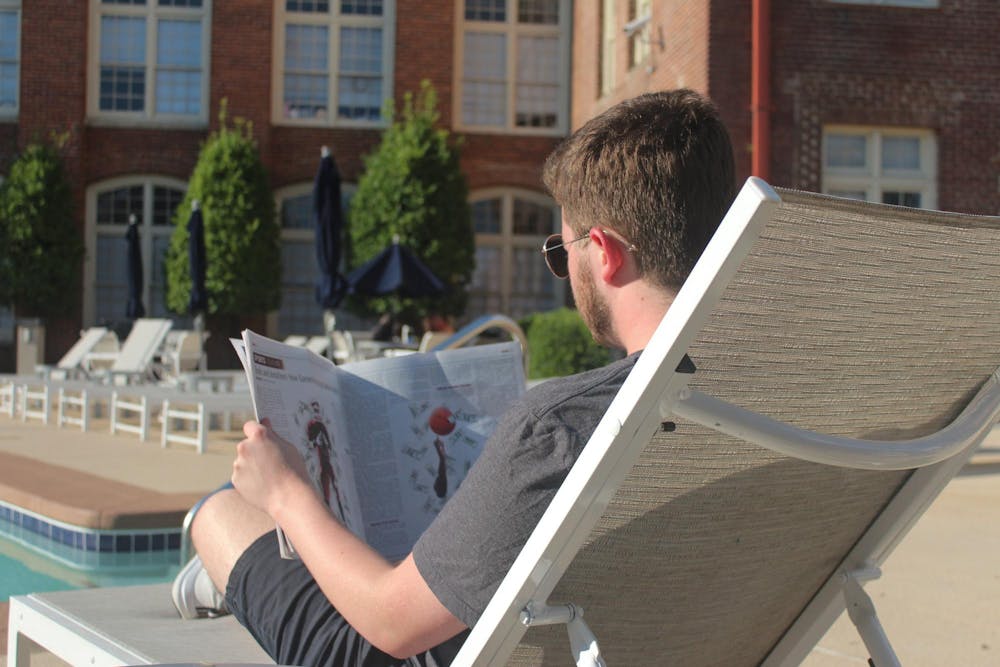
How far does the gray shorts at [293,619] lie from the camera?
1483 millimetres

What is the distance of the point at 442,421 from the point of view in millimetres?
1995

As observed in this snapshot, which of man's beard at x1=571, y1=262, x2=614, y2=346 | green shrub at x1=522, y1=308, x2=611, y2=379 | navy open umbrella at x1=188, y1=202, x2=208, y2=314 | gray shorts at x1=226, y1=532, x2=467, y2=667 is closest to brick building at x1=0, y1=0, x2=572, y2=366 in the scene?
navy open umbrella at x1=188, y1=202, x2=208, y2=314

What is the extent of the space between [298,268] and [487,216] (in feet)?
10.1

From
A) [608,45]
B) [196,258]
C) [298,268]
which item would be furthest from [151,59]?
[608,45]

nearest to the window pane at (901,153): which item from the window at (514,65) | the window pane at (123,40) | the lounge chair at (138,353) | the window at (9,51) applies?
the window at (514,65)

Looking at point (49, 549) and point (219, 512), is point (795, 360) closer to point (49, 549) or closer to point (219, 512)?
point (219, 512)

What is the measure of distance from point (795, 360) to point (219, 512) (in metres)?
1.04

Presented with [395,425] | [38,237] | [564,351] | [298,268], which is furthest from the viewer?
[298,268]

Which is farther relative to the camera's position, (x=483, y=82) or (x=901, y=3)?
(x=483, y=82)

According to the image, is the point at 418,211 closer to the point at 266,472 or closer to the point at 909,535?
the point at 909,535

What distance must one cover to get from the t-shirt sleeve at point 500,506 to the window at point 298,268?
16.5 m

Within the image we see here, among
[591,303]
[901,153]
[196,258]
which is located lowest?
[591,303]

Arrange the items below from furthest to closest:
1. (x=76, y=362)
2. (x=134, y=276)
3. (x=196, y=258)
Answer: (x=134, y=276)
(x=196, y=258)
(x=76, y=362)

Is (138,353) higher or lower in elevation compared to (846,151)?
lower
